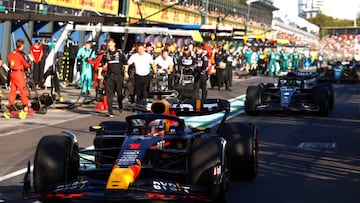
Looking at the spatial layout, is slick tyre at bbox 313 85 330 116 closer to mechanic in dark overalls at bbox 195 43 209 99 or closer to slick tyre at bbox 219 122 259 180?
mechanic in dark overalls at bbox 195 43 209 99

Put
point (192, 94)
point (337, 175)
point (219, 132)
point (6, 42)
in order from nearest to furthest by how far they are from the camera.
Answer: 1. point (219, 132)
2. point (337, 175)
3. point (192, 94)
4. point (6, 42)

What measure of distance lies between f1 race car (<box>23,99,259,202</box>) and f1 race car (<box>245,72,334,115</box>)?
369 inches

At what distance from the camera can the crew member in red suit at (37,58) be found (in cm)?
2286

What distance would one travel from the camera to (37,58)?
912 inches

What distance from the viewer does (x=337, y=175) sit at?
10.4 meters

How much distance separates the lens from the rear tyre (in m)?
7.66

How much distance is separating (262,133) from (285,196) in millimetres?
6709

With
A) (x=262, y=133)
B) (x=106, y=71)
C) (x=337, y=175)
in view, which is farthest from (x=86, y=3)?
(x=337, y=175)

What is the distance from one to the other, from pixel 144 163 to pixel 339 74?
32.3 metres

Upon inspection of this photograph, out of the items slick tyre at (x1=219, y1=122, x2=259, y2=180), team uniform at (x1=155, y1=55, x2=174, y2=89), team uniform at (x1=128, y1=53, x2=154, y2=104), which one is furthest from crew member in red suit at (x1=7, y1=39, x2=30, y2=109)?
slick tyre at (x1=219, y1=122, x2=259, y2=180)

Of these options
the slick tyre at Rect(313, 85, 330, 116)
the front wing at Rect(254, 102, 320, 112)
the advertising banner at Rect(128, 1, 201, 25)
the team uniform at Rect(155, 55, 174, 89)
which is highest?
the advertising banner at Rect(128, 1, 201, 25)

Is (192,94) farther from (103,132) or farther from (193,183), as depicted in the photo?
(193,183)

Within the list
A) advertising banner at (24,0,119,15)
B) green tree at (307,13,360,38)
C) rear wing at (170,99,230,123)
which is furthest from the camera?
green tree at (307,13,360,38)

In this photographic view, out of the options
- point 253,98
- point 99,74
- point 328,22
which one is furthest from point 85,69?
point 328,22
